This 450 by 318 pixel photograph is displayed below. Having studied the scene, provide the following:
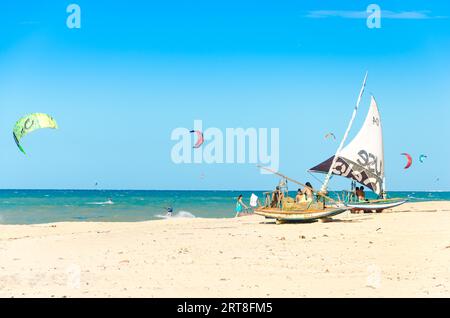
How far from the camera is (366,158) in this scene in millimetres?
29844

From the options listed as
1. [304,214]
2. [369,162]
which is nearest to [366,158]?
[369,162]

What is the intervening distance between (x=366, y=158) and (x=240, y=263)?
1752cm

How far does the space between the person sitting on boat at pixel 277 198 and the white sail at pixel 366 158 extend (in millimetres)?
4787

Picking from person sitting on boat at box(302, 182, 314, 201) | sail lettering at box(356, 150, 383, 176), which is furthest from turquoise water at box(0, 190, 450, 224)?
person sitting on boat at box(302, 182, 314, 201)

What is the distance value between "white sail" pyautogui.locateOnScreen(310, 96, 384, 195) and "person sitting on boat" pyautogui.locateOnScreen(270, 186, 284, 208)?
4.79 meters

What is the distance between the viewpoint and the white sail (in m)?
28.7

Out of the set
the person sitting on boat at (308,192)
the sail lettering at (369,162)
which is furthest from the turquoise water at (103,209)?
the person sitting on boat at (308,192)

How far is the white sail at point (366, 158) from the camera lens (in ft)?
94.1

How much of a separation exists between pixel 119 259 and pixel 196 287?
4.05 meters

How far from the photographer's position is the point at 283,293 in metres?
10.4

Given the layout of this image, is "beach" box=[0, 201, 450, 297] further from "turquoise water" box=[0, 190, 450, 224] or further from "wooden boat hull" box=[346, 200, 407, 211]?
"turquoise water" box=[0, 190, 450, 224]

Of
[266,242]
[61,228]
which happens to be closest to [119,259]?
[266,242]

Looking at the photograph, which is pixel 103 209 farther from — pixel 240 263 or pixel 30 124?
pixel 240 263
